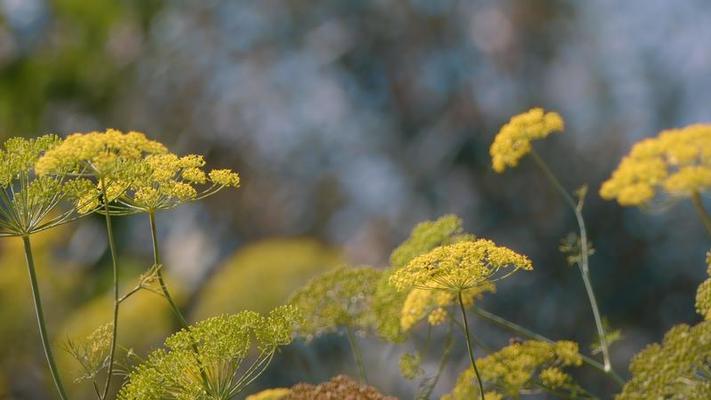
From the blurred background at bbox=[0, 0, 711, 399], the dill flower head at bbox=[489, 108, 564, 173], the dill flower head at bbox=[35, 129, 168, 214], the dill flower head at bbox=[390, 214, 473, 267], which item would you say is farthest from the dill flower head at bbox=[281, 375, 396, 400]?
the blurred background at bbox=[0, 0, 711, 399]

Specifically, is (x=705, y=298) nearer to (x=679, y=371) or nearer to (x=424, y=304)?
(x=679, y=371)

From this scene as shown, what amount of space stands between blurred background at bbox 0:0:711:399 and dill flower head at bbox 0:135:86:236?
2427 millimetres

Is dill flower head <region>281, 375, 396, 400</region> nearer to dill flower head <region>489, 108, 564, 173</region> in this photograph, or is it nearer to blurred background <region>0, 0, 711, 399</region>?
dill flower head <region>489, 108, 564, 173</region>

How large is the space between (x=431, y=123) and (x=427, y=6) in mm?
639

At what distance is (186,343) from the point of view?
4.11 feet

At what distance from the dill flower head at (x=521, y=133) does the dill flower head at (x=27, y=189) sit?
79 centimetres

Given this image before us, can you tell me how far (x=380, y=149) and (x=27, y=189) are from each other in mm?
3601

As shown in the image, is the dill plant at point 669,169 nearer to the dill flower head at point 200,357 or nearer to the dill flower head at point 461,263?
the dill flower head at point 461,263

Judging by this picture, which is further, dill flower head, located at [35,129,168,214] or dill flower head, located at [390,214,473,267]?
dill flower head, located at [390,214,473,267]

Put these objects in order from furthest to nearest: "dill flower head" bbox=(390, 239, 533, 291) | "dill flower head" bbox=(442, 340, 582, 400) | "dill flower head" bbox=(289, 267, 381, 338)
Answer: "dill flower head" bbox=(289, 267, 381, 338) → "dill flower head" bbox=(442, 340, 582, 400) → "dill flower head" bbox=(390, 239, 533, 291)

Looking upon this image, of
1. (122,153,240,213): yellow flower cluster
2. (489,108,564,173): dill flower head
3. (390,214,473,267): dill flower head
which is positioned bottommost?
(122,153,240,213): yellow flower cluster

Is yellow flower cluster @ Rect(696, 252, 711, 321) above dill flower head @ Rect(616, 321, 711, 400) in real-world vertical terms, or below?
above

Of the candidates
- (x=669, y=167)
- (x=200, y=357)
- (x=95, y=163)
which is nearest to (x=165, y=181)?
(x=95, y=163)

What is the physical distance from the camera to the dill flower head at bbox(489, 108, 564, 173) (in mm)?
1729
